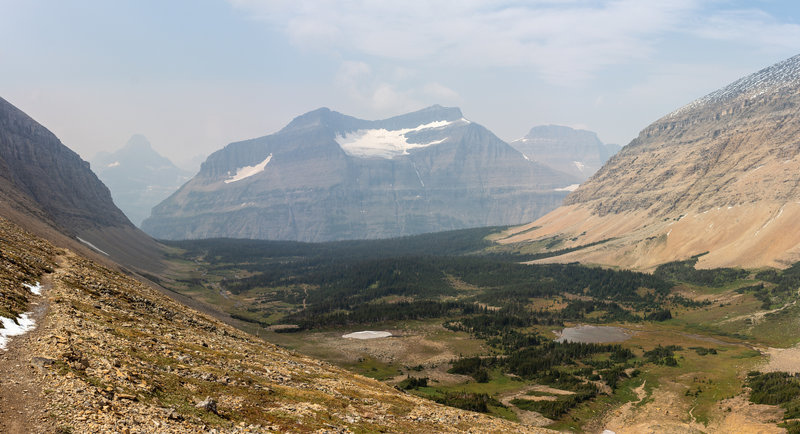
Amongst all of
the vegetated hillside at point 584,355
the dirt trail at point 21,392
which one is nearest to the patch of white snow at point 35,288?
the dirt trail at point 21,392

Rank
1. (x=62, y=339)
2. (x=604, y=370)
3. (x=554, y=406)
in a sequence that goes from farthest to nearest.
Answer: (x=604, y=370) → (x=554, y=406) → (x=62, y=339)

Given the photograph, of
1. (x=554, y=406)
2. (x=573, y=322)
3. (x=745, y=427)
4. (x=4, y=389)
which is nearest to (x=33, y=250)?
(x=4, y=389)

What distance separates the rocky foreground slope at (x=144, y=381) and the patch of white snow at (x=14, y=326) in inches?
27.0

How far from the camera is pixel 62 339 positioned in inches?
1369

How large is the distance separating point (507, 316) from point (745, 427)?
105596 millimetres

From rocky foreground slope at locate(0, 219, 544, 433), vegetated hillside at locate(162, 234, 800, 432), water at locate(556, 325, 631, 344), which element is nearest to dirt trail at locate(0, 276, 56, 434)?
rocky foreground slope at locate(0, 219, 544, 433)

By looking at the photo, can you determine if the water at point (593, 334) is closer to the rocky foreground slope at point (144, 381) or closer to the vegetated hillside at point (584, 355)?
the vegetated hillside at point (584, 355)

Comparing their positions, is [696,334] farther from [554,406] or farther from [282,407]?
[282,407]

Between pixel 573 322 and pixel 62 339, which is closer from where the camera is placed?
pixel 62 339

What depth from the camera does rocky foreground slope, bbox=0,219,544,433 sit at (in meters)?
26.6

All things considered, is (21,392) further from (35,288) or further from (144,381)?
(35,288)

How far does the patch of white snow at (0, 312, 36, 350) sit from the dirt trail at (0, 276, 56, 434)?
493 mm

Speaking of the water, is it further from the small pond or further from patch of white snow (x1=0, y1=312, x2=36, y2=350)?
patch of white snow (x1=0, y1=312, x2=36, y2=350)

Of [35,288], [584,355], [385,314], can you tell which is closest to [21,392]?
[35,288]
